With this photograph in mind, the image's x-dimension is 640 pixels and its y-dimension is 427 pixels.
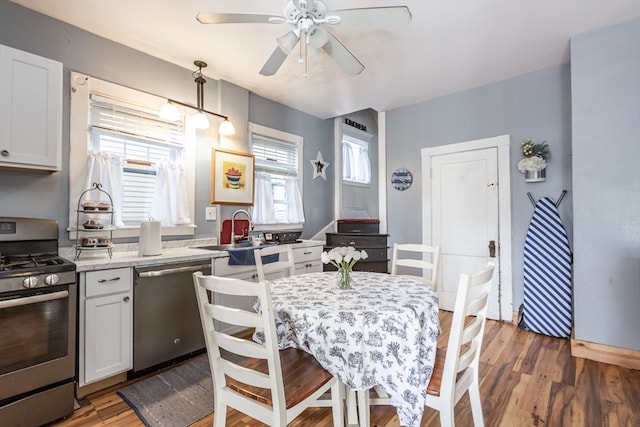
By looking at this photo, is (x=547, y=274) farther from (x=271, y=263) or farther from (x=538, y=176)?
(x=271, y=263)

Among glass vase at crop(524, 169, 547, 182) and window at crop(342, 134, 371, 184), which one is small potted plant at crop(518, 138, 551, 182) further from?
window at crop(342, 134, 371, 184)

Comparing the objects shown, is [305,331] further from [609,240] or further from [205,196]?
[609,240]

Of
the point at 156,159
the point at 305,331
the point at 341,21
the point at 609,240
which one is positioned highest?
the point at 341,21

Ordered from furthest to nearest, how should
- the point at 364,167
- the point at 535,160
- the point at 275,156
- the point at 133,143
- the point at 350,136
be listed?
the point at 364,167 → the point at 350,136 → the point at 275,156 → the point at 535,160 → the point at 133,143

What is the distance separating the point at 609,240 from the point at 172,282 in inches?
141

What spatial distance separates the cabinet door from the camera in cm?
197

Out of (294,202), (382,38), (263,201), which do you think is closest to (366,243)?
(294,202)

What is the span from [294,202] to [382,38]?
7.19ft

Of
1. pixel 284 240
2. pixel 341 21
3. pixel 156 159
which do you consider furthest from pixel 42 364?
pixel 341 21

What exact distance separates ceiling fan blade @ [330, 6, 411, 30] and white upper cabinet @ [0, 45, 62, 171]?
1983 millimetres

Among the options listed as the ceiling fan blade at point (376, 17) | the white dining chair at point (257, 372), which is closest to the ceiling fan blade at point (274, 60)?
the ceiling fan blade at point (376, 17)

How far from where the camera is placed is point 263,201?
12.3ft

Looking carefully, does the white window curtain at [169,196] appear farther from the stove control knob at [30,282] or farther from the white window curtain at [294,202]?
the white window curtain at [294,202]

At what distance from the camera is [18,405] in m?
1.63
